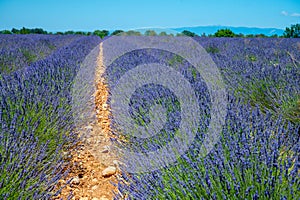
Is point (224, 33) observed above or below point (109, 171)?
above

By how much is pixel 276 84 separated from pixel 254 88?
206 millimetres

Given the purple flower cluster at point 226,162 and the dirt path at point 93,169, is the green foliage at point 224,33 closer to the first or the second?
the dirt path at point 93,169

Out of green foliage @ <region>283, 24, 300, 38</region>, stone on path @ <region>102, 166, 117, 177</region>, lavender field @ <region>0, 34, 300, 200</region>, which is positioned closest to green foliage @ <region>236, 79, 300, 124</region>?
lavender field @ <region>0, 34, 300, 200</region>

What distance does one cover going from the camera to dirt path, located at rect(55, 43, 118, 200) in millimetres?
1982

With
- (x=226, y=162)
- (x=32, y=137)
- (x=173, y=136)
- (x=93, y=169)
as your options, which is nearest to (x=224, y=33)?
(x=93, y=169)

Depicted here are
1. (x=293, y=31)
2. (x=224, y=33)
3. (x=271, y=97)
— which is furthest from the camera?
(x=224, y=33)

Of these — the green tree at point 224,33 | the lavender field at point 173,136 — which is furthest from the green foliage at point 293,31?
the lavender field at point 173,136

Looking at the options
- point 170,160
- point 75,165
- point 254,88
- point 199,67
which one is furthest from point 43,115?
point 199,67

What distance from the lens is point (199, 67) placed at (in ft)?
12.7

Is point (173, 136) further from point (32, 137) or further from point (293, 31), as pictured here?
point (293, 31)

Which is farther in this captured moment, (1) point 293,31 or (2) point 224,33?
(2) point 224,33

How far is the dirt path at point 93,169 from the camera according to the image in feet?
6.50

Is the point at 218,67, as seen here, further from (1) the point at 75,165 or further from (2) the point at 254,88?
(1) the point at 75,165

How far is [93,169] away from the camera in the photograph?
2.29 m
